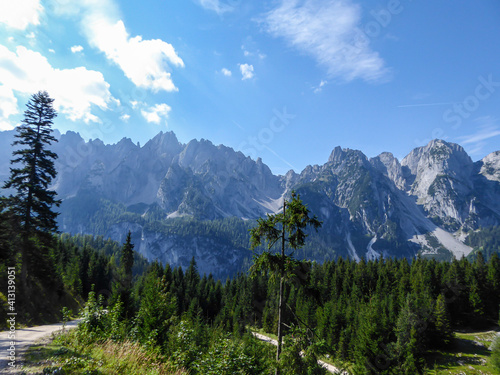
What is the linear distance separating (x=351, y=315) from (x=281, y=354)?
57411 millimetres

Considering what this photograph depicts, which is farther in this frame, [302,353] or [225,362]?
[302,353]

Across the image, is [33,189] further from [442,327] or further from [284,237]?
[442,327]

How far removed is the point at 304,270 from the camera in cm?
1309

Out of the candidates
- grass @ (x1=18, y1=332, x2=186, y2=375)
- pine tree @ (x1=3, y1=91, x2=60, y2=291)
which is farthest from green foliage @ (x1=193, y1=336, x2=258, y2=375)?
pine tree @ (x1=3, y1=91, x2=60, y2=291)

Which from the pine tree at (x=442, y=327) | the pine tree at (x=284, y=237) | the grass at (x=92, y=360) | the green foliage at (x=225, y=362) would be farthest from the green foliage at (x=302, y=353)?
the pine tree at (x=442, y=327)

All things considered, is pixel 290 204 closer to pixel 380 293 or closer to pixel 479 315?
pixel 380 293

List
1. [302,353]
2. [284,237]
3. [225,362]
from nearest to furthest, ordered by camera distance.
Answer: [225,362]
[302,353]
[284,237]

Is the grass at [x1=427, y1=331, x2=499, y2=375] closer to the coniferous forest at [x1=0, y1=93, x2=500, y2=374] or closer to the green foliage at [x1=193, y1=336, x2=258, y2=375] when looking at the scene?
the coniferous forest at [x1=0, y1=93, x2=500, y2=374]

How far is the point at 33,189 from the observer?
84.9ft

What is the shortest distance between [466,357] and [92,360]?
2717 inches

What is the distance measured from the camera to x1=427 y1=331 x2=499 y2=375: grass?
44375 millimetres

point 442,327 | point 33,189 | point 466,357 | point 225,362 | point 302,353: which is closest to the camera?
point 225,362

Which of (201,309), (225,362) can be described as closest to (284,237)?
(225,362)

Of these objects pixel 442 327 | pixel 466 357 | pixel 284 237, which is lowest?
pixel 466 357
